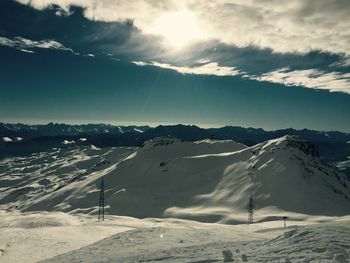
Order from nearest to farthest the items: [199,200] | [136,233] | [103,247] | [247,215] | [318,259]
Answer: [318,259]
[103,247]
[136,233]
[247,215]
[199,200]

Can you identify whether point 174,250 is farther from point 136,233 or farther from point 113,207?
point 113,207

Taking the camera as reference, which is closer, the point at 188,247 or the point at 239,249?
the point at 239,249

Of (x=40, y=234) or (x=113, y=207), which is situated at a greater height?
(x=40, y=234)

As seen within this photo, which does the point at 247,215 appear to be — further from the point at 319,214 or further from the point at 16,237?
the point at 16,237

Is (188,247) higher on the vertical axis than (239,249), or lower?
lower

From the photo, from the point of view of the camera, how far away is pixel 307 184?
18675 cm

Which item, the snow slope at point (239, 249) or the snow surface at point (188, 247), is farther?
the snow surface at point (188, 247)

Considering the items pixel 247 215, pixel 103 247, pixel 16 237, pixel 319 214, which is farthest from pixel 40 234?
pixel 319 214

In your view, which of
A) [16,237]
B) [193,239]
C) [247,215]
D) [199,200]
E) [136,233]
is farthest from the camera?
[199,200]

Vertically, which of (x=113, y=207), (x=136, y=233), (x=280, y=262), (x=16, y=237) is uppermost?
(x=280, y=262)

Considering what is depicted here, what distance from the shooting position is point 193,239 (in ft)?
125

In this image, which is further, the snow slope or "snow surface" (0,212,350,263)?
"snow surface" (0,212,350,263)

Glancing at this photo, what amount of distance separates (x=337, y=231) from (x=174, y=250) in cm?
1202

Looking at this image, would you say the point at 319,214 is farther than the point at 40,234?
Yes
